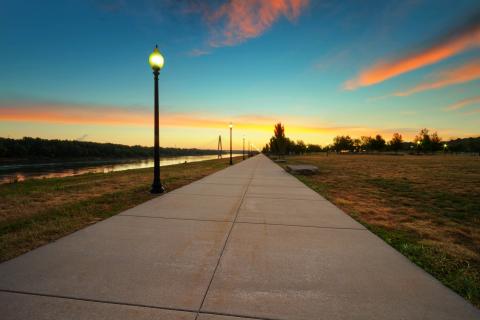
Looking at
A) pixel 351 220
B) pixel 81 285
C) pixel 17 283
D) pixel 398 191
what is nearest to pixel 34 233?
pixel 17 283

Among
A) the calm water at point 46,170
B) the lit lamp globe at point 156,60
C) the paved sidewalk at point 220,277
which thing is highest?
the lit lamp globe at point 156,60

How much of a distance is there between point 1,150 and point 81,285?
9027cm

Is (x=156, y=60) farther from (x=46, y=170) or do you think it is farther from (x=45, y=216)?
(x=46, y=170)

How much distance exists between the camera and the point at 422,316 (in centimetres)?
225

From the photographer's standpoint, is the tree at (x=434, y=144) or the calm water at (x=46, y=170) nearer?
the calm water at (x=46, y=170)

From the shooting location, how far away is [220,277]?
9.44ft

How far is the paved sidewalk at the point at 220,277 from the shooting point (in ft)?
7.50

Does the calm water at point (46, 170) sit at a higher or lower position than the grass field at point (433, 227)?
lower

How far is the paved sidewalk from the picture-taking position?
2285mm

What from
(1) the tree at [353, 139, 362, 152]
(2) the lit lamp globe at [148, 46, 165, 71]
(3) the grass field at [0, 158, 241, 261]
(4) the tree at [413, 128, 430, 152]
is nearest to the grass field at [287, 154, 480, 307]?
(3) the grass field at [0, 158, 241, 261]

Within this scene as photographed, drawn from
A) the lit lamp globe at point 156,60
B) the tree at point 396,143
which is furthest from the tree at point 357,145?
the lit lamp globe at point 156,60

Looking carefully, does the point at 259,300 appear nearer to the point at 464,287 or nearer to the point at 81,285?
the point at 81,285

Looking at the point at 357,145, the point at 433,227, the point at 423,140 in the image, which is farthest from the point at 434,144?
the point at 433,227

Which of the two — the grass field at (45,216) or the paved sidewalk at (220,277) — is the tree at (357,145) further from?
the paved sidewalk at (220,277)
